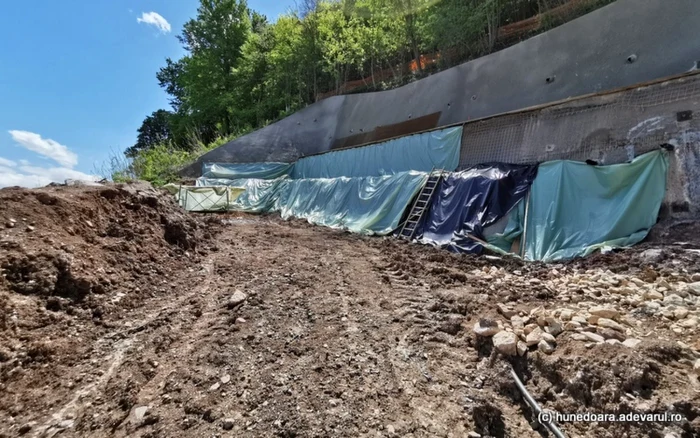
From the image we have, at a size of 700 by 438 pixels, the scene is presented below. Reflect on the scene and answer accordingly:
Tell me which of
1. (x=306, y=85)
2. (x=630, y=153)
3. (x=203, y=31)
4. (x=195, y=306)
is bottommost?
(x=195, y=306)

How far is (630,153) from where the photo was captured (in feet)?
14.2

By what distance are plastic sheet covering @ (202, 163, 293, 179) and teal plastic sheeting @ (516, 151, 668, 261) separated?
11.3 meters

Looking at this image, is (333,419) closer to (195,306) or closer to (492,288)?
(195,306)

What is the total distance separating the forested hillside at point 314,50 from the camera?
33.5ft

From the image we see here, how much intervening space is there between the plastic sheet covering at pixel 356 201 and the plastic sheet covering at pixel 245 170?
3644 millimetres

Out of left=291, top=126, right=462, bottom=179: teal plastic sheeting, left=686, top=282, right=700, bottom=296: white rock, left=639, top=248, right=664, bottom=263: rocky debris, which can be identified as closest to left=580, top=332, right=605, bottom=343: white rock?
left=686, top=282, right=700, bottom=296: white rock

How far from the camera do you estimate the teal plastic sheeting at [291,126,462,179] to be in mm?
7230

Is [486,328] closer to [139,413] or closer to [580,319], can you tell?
[580,319]

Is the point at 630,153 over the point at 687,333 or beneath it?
over

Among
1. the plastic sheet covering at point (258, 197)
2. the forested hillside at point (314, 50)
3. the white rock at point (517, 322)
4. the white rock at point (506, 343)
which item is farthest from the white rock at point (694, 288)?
the plastic sheet covering at point (258, 197)

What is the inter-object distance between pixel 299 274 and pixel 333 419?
232 centimetres

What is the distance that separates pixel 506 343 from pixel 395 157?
7.47m

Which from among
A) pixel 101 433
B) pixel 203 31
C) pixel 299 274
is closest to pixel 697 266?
pixel 299 274

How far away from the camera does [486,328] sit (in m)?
2.24
